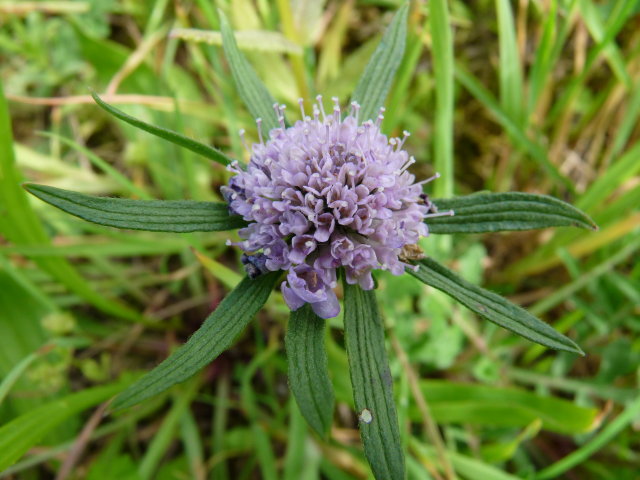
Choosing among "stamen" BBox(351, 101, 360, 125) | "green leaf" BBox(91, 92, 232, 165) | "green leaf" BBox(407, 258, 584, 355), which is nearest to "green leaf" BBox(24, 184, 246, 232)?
"green leaf" BBox(91, 92, 232, 165)

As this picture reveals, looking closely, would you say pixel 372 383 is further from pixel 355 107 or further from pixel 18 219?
pixel 18 219

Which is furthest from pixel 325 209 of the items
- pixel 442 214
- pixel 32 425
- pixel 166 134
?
pixel 32 425

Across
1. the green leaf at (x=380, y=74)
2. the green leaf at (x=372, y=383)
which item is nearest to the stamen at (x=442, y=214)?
the green leaf at (x=372, y=383)

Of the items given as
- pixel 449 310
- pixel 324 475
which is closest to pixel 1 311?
pixel 324 475

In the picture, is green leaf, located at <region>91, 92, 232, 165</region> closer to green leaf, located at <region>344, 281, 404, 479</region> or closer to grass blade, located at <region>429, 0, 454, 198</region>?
green leaf, located at <region>344, 281, 404, 479</region>

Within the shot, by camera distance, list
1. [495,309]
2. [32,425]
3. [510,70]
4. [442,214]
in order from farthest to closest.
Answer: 1. [510,70]
2. [32,425]
3. [442,214]
4. [495,309]

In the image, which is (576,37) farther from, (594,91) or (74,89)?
(74,89)

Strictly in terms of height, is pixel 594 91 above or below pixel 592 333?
above
